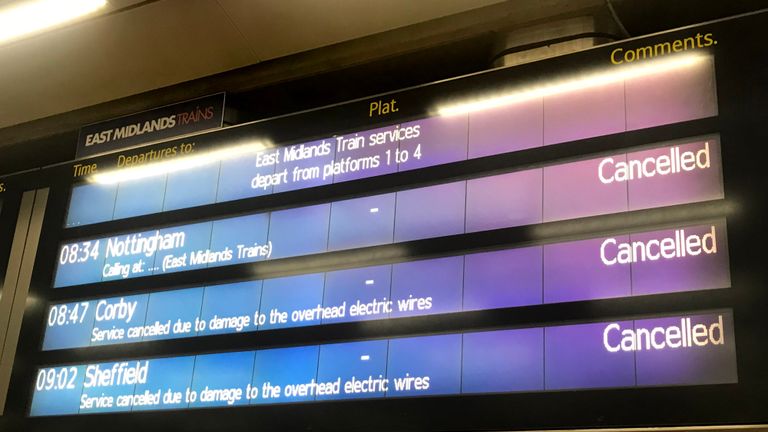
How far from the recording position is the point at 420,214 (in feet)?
12.1

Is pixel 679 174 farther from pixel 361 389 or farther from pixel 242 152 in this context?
pixel 242 152

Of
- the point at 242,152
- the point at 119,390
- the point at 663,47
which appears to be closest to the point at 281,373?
the point at 119,390

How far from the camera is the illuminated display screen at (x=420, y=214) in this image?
3.22 meters

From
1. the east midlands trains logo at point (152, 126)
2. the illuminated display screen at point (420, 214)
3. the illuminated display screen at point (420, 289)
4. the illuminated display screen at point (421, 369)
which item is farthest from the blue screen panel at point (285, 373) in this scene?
the east midlands trains logo at point (152, 126)

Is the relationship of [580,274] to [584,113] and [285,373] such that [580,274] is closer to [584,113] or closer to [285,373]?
[584,113]

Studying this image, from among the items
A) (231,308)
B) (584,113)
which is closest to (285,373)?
(231,308)

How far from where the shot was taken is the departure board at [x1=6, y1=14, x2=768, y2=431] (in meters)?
3.03

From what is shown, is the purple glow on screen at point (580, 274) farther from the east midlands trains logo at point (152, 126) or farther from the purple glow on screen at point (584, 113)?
the east midlands trains logo at point (152, 126)

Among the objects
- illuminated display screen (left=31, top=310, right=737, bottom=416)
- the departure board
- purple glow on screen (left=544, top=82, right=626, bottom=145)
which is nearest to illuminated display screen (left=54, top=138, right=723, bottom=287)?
the departure board

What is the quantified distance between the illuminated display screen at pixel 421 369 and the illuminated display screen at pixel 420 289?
12 cm

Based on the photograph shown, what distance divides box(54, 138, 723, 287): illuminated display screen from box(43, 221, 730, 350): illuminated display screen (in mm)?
125

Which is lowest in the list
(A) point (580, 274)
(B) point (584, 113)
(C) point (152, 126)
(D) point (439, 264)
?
(A) point (580, 274)

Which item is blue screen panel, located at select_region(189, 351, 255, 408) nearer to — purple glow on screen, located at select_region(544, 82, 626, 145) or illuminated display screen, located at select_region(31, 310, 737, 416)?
illuminated display screen, located at select_region(31, 310, 737, 416)

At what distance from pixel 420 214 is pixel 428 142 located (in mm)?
322
